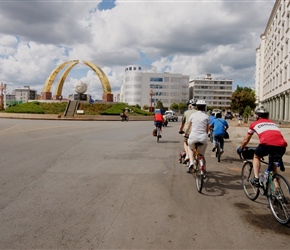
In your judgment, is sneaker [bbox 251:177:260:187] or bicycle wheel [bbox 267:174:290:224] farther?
sneaker [bbox 251:177:260:187]

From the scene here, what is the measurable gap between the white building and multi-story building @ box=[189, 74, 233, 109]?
11369 millimetres

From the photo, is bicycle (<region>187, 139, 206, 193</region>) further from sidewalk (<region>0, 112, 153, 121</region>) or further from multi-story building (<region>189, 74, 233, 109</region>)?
A: multi-story building (<region>189, 74, 233, 109</region>)

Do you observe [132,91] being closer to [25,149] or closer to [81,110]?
[81,110]

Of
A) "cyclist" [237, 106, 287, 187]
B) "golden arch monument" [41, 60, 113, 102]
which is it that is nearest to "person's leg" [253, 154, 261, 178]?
"cyclist" [237, 106, 287, 187]

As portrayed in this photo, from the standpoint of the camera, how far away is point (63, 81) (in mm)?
61125

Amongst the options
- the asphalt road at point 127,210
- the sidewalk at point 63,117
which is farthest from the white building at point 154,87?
the asphalt road at point 127,210

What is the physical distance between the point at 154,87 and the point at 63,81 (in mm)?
60310

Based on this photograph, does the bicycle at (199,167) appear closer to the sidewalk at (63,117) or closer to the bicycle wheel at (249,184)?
the bicycle wheel at (249,184)

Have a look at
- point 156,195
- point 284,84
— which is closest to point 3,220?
point 156,195

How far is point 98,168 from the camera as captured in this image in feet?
26.4

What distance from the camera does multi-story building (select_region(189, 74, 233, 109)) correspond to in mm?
131625

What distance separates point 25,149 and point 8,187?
562 centimetres

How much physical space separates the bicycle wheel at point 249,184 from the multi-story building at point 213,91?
418 feet

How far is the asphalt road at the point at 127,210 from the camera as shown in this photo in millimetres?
3693
